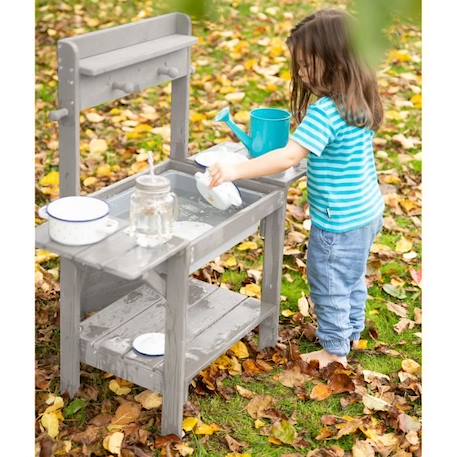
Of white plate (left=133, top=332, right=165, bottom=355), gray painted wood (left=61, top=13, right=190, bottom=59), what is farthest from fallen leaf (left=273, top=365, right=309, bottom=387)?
gray painted wood (left=61, top=13, right=190, bottom=59)

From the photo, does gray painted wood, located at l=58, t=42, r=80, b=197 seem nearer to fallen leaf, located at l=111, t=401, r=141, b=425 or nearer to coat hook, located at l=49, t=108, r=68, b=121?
coat hook, located at l=49, t=108, r=68, b=121

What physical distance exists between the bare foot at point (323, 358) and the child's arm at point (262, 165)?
2.45ft

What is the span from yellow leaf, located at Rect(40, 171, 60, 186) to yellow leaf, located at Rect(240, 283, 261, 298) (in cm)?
130

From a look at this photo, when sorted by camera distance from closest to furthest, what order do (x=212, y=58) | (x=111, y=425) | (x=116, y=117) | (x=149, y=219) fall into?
(x=149, y=219) → (x=111, y=425) → (x=116, y=117) → (x=212, y=58)

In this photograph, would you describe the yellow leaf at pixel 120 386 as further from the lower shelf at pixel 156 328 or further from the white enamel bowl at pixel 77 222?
the white enamel bowl at pixel 77 222

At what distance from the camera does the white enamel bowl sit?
6.63ft

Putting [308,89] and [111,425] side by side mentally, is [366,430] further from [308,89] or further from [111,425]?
[308,89]

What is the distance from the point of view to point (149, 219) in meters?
2.10

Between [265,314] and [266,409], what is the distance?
35 cm

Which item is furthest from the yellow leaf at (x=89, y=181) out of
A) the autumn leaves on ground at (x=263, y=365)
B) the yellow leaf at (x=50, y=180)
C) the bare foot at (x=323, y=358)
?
the bare foot at (x=323, y=358)

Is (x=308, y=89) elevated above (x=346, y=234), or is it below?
above

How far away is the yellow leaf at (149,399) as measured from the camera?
2.52 m

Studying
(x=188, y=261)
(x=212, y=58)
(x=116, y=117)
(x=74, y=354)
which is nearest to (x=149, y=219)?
(x=188, y=261)

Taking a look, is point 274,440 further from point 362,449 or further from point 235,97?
point 235,97
